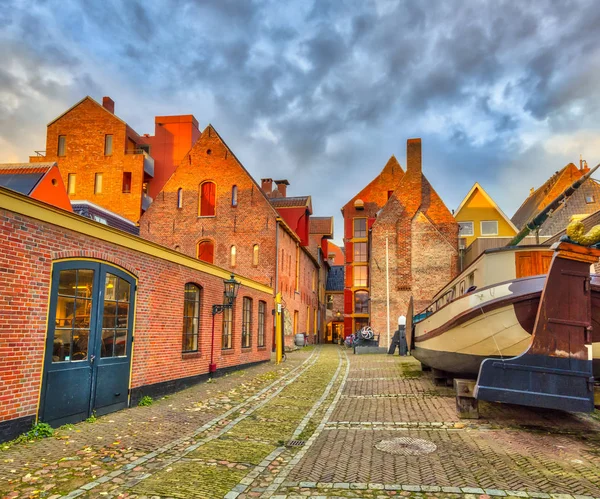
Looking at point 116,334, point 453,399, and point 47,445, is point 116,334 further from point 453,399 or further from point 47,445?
point 453,399

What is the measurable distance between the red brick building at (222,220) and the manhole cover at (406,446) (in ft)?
58.1

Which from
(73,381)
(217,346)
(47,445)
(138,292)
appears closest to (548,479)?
(47,445)

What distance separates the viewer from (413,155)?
96.7 feet

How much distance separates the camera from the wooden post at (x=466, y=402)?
297 inches

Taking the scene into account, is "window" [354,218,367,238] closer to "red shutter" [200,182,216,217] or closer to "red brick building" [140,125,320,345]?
"red brick building" [140,125,320,345]

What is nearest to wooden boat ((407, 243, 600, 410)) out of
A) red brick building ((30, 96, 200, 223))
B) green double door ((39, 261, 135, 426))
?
green double door ((39, 261, 135, 426))

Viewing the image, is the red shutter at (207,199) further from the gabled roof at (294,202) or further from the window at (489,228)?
the window at (489,228)

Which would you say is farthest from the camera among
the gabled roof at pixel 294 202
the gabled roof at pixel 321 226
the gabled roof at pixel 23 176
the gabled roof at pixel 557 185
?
the gabled roof at pixel 321 226

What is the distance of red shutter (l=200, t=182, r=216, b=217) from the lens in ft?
85.5

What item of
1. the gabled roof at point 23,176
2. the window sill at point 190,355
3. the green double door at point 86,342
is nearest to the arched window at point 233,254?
the gabled roof at point 23,176

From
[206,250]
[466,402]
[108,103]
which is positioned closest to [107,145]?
[108,103]

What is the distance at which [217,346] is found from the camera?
1269 cm

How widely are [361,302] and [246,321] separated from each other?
2213 centimetres

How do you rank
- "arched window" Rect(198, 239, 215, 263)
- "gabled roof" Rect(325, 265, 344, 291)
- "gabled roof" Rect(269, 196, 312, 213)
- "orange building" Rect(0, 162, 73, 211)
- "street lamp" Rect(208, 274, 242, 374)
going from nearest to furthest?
"street lamp" Rect(208, 274, 242, 374), "orange building" Rect(0, 162, 73, 211), "arched window" Rect(198, 239, 215, 263), "gabled roof" Rect(269, 196, 312, 213), "gabled roof" Rect(325, 265, 344, 291)
